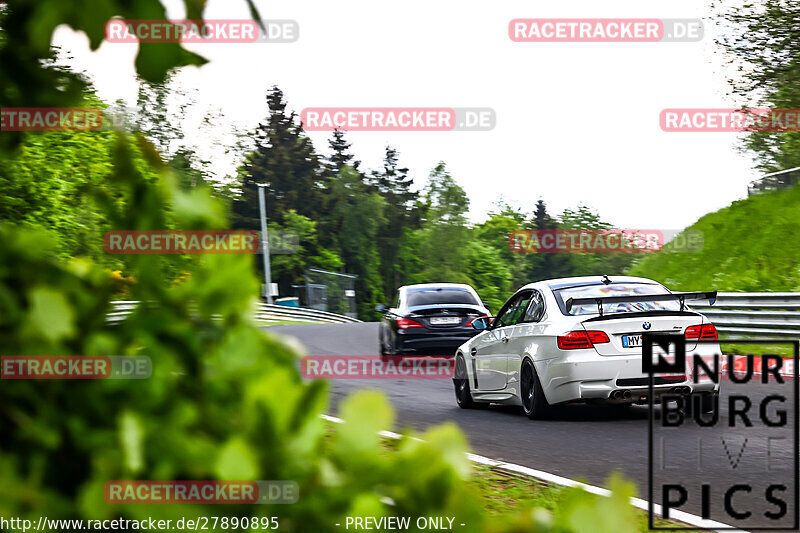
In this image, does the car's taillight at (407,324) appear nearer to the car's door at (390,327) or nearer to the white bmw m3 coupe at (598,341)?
the car's door at (390,327)

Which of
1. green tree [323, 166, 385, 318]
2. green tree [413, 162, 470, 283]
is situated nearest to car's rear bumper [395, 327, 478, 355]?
green tree [323, 166, 385, 318]

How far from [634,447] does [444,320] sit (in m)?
11.3

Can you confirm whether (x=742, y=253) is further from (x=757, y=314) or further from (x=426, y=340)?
(x=426, y=340)

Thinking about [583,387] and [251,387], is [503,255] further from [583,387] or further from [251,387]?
[251,387]

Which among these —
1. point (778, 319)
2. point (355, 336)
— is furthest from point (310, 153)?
point (778, 319)

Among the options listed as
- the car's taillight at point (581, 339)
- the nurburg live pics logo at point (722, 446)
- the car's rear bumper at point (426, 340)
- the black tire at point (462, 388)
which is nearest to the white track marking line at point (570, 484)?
the nurburg live pics logo at point (722, 446)

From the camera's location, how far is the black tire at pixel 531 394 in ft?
34.0

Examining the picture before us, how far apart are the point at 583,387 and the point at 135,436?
29.5 feet

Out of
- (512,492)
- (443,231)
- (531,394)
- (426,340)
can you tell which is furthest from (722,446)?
(443,231)

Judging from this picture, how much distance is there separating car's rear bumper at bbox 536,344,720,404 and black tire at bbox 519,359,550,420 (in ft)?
1.57

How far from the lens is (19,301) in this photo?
134 cm

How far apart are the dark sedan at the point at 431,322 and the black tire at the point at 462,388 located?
655 centimetres

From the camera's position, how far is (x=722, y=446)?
8.32 metres

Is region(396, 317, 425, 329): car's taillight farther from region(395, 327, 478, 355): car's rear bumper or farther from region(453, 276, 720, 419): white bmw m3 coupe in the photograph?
region(453, 276, 720, 419): white bmw m3 coupe
